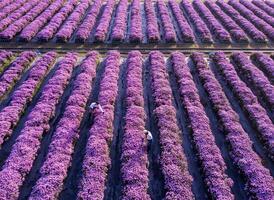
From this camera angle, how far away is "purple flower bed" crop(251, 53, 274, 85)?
3518 cm

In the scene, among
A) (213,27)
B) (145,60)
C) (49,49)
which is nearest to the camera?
(145,60)

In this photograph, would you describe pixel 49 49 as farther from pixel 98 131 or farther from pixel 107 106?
pixel 98 131

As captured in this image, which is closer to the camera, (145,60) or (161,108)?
(161,108)

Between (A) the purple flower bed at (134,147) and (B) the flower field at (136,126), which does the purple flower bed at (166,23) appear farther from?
(A) the purple flower bed at (134,147)

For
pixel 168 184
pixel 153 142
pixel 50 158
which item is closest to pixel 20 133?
pixel 50 158

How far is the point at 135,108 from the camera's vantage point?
2825 cm

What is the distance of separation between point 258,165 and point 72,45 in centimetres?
2980

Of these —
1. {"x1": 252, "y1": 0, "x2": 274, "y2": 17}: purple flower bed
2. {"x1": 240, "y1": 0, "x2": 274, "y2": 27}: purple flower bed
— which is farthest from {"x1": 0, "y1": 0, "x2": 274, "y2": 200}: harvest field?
{"x1": 252, "y1": 0, "x2": 274, "y2": 17}: purple flower bed

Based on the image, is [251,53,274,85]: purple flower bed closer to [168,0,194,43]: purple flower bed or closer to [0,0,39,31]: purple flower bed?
[168,0,194,43]: purple flower bed

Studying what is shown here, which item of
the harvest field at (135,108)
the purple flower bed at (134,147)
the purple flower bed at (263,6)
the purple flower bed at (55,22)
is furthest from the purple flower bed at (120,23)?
the purple flower bed at (263,6)

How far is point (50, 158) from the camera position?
22641mm

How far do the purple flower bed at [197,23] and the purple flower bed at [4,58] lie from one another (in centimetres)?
2597

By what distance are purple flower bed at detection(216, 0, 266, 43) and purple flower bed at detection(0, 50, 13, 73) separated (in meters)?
33.5

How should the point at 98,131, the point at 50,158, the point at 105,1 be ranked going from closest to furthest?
the point at 50,158
the point at 98,131
the point at 105,1
